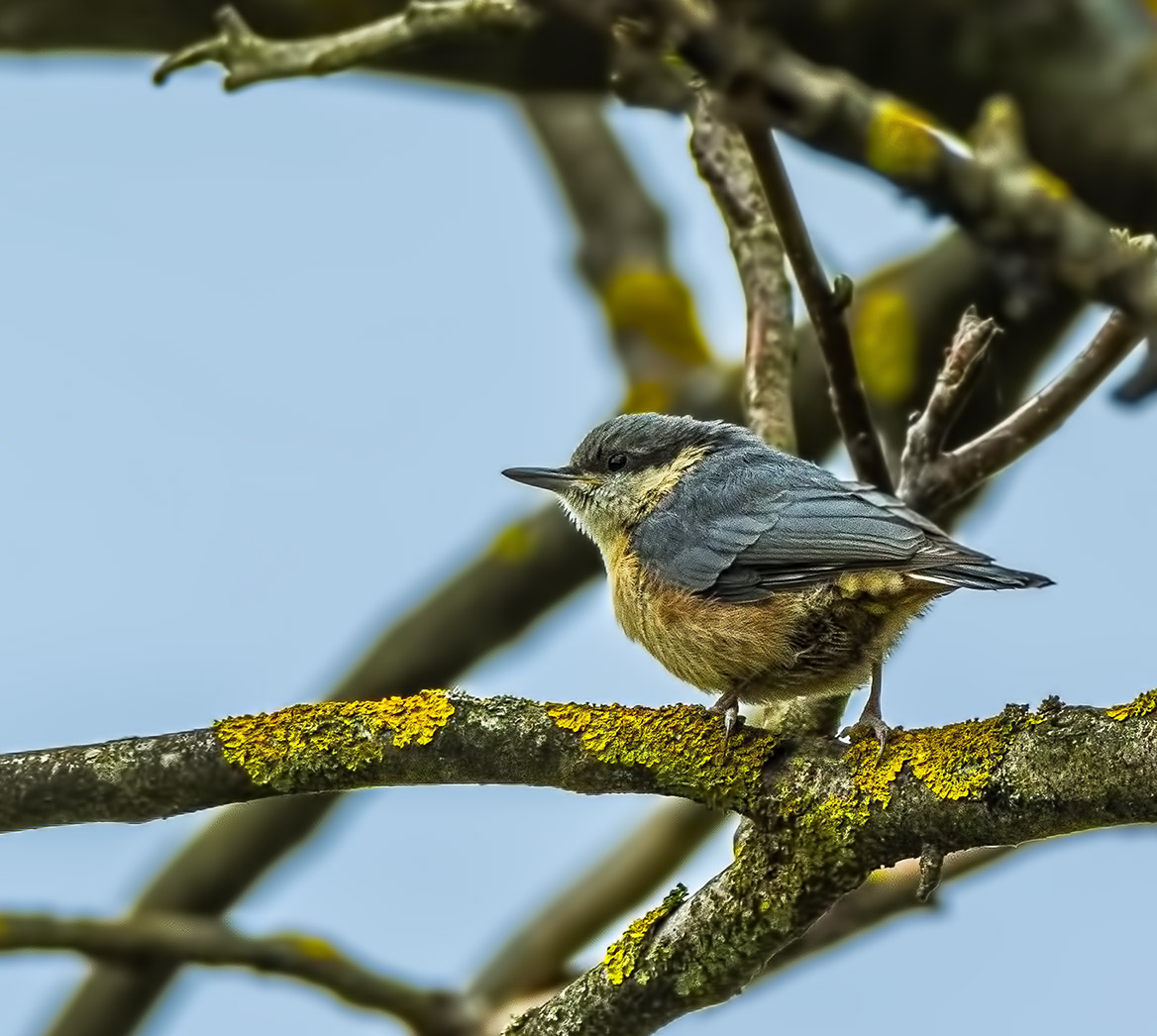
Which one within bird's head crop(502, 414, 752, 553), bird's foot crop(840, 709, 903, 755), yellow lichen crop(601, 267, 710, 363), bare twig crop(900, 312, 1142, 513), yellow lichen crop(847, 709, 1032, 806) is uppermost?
yellow lichen crop(601, 267, 710, 363)

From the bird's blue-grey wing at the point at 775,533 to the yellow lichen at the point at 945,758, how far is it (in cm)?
86

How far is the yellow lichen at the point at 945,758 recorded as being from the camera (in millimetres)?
2967

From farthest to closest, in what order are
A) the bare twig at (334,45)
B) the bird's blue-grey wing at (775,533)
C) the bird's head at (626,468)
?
the bird's head at (626,468)
the bird's blue-grey wing at (775,533)
the bare twig at (334,45)

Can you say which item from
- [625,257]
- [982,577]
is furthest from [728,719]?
[625,257]

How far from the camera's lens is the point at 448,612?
20.5 ft

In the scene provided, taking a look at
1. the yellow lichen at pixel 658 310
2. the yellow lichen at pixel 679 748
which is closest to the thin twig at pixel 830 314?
the yellow lichen at pixel 679 748

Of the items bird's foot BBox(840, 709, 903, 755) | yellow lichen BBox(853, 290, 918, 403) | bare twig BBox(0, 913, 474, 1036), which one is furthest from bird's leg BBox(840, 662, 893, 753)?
yellow lichen BBox(853, 290, 918, 403)

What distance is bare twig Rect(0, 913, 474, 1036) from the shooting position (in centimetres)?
434

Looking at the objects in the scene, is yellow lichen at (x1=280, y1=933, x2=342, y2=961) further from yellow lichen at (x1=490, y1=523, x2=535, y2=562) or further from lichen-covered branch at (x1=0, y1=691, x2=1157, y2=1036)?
yellow lichen at (x1=490, y1=523, x2=535, y2=562)

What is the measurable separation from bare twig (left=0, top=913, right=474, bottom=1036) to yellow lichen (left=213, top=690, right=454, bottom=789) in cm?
123

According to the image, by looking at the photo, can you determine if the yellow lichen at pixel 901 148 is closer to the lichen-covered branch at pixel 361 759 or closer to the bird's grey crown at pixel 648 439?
the lichen-covered branch at pixel 361 759

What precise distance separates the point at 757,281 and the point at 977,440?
965mm

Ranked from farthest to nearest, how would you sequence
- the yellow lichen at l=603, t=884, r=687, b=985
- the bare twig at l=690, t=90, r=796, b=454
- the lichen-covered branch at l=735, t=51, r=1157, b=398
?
the bare twig at l=690, t=90, r=796, b=454, the yellow lichen at l=603, t=884, r=687, b=985, the lichen-covered branch at l=735, t=51, r=1157, b=398

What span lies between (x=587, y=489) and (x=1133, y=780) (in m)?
2.85
